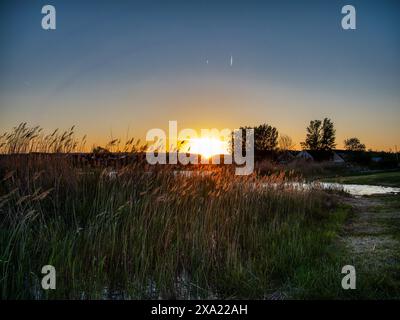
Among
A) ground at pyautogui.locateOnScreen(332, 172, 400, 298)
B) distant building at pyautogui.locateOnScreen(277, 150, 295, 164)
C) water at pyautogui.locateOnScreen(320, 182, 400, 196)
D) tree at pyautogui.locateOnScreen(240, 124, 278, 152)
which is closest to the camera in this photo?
ground at pyautogui.locateOnScreen(332, 172, 400, 298)

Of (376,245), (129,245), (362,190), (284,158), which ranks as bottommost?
(362,190)

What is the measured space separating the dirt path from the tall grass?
48cm

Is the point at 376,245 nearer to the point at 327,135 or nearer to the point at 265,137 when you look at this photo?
the point at 265,137

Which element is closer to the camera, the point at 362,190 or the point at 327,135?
the point at 362,190

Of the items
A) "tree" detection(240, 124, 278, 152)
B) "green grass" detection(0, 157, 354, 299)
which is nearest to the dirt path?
"green grass" detection(0, 157, 354, 299)

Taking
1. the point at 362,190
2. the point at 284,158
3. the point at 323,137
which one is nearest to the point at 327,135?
the point at 323,137

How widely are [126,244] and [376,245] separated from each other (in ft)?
11.9

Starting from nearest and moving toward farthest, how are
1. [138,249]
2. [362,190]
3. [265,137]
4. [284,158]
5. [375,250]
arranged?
[138,249]
[375,250]
[362,190]
[284,158]
[265,137]

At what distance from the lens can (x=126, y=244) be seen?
12.3 feet

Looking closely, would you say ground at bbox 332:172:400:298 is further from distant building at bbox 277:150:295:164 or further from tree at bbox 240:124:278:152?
tree at bbox 240:124:278:152

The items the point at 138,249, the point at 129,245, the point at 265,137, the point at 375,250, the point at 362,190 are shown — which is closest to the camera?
the point at 138,249

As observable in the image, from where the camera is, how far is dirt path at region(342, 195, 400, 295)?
401 centimetres

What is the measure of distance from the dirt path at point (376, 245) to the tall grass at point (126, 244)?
483 millimetres

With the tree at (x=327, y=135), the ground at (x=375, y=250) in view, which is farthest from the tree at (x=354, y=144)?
the ground at (x=375, y=250)
